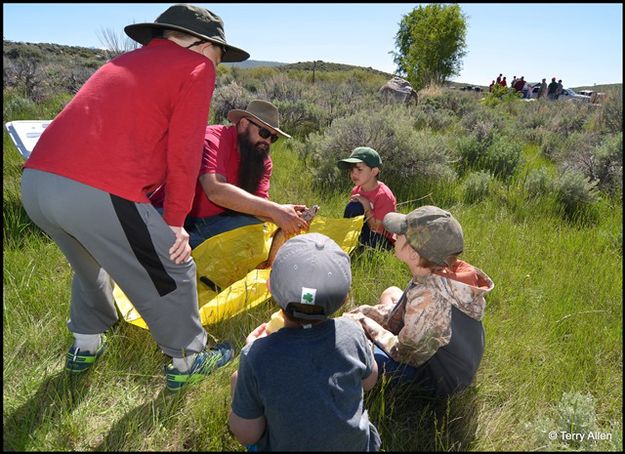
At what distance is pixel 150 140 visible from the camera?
70.9 inches

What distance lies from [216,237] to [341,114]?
21.3 feet

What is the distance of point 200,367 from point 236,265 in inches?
45.0

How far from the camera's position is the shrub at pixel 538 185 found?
4863mm

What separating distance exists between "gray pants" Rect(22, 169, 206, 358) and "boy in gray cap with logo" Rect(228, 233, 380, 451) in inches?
22.5

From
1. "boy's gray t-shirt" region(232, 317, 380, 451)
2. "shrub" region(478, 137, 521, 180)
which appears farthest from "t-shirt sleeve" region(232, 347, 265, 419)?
"shrub" region(478, 137, 521, 180)

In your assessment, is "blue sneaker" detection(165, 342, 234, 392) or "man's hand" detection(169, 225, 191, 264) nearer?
"man's hand" detection(169, 225, 191, 264)

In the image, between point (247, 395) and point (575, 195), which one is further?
point (575, 195)

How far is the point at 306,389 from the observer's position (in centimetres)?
139

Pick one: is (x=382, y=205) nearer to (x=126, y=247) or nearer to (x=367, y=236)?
(x=367, y=236)

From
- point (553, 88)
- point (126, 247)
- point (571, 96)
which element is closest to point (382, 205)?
point (126, 247)

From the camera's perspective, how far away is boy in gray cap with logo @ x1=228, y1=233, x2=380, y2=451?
4.57ft

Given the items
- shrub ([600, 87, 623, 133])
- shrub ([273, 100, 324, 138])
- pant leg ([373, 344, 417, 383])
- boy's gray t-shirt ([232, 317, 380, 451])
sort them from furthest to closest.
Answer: shrub ([273, 100, 324, 138]) < shrub ([600, 87, 623, 133]) < pant leg ([373, 344, 417, 383]) < boy's gray t-shirt ([232, 317, 380, 451])

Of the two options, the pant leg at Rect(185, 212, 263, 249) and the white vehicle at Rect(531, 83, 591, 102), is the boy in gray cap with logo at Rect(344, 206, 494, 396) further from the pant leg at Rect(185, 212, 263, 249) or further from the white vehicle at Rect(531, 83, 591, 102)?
the white vehicle at Rect(531, 83, 591, 102)

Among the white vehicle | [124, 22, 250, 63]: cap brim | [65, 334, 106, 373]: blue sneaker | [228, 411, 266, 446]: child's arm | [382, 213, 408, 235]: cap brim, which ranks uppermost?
[124, 22, 250, 63]: cap brim
